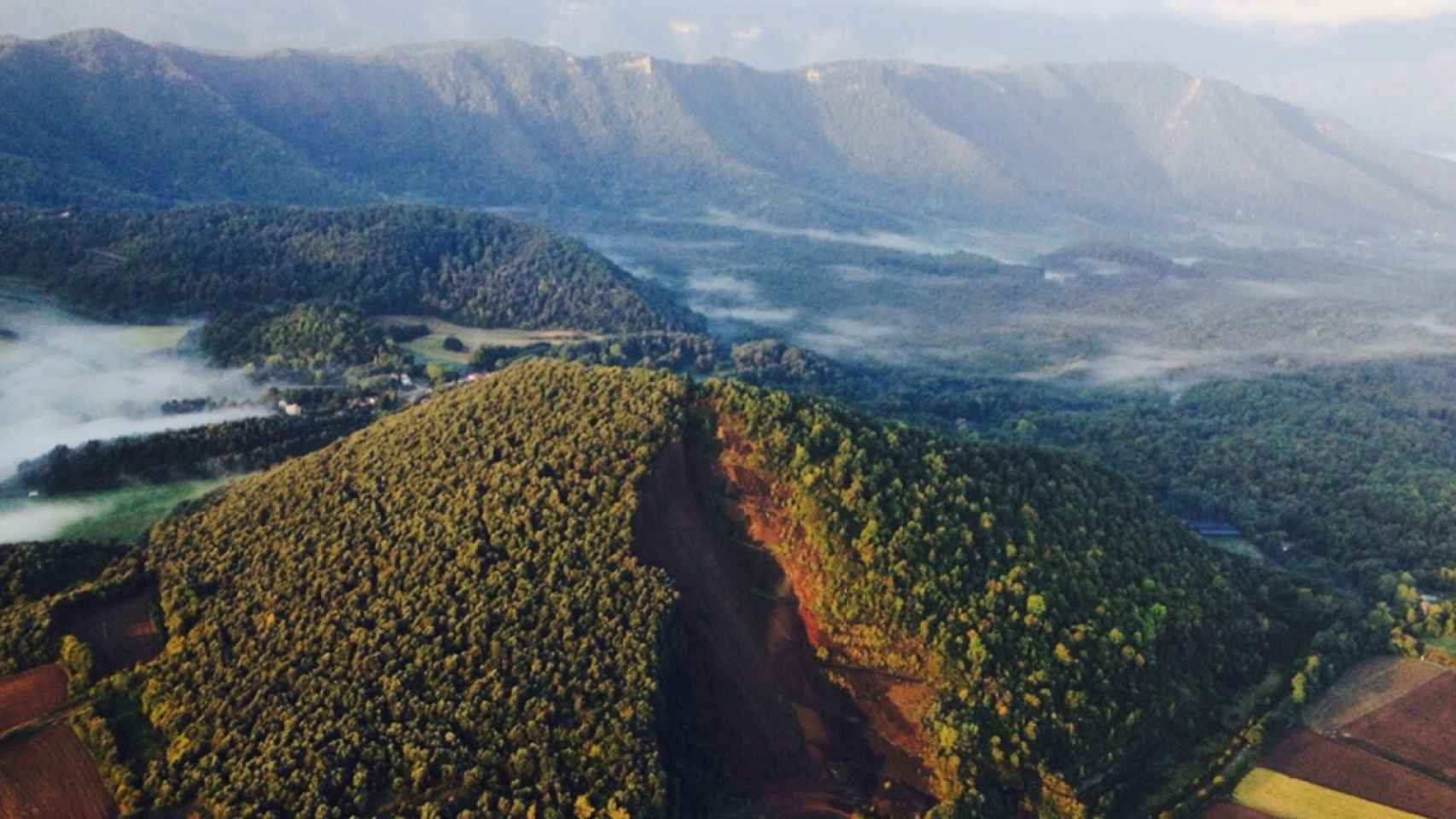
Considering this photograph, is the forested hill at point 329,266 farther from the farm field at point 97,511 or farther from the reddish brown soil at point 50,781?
the reddish brown soil at point 50,781

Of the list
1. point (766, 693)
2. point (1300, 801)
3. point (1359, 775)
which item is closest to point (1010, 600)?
point (766, 693)

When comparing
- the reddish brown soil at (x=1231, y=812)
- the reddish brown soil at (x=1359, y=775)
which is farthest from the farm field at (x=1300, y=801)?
the reddish brown soil at (x=1359, y=775)

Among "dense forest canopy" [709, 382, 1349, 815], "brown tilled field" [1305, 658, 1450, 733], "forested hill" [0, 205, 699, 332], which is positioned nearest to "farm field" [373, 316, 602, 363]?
"forested hill" [0, 205, 699, 332]

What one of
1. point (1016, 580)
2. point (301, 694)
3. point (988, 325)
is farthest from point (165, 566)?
point (988, 325)

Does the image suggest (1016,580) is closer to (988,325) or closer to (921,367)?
(921,367)

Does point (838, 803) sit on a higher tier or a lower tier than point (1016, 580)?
lower

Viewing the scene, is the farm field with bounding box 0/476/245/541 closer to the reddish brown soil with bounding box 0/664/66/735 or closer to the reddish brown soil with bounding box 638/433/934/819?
the reddish brown soil with bounding box 0/664/66/735

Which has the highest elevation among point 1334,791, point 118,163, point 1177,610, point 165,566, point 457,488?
point 118,163
